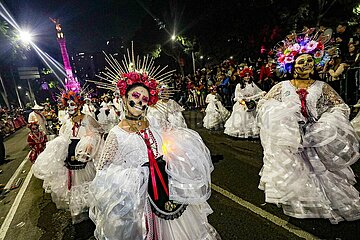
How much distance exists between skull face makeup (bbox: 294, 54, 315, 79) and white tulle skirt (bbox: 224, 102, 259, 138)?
425cm

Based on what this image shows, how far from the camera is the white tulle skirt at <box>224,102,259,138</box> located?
7.90 m

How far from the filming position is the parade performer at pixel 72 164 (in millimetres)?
4326

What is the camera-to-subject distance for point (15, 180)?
24.2ft

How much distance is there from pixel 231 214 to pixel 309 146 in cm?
156

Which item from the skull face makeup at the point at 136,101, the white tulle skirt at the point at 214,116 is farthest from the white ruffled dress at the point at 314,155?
the white tulle skirt at the point at 214,116

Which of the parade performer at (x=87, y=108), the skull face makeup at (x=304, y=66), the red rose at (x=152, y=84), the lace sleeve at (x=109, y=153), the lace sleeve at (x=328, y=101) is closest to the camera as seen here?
the lace sleeve at (x=109, y=153)

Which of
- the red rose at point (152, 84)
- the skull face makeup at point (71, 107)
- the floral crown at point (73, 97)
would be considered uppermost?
the red rose at point (152, 84)

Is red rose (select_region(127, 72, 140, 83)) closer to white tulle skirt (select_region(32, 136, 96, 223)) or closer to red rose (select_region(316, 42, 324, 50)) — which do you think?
white tulle skirt (select_region(32, 136, 96, 223))

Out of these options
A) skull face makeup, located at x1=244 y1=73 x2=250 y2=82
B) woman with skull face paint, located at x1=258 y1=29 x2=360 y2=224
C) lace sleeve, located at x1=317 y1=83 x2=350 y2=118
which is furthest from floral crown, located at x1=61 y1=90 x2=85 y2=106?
skull face makeup, located at x1=244 y1=73 x2=250 y2=82

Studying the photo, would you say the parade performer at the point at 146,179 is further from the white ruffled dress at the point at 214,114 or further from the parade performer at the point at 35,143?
the white ruffled dress at the point at 214,114

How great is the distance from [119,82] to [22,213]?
4.22 meters

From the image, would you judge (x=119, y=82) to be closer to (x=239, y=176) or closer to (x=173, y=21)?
(x=239, y=176)

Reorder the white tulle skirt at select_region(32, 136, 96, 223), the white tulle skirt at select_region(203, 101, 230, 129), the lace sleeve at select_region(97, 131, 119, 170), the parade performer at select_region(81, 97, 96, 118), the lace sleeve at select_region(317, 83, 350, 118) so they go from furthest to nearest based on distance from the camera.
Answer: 1. the white tulle skirt at select_region(203, 101, 230, 129)
2. the parade performer at select_region(81, 97, 96, 118)
3. the white tulle skirt at select_region(32, 136, 96, 223)
4. the lace sleeve at select_region(317, 83, 350, 118)
5. the lace sleeve at select_region(97, 131, 119, 170)

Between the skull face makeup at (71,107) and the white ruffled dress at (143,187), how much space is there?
96.9 inches
